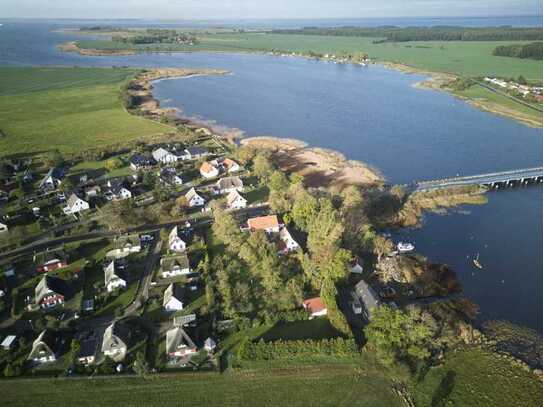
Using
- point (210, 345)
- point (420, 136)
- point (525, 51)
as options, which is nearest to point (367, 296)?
point (210, 345)

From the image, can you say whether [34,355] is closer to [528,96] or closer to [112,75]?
[528,96]

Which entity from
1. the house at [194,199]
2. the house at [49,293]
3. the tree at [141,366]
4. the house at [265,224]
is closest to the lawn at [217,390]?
the tree at [141,366]

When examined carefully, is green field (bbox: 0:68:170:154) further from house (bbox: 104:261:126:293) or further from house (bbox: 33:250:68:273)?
house (bbox: 104:261:126:293)

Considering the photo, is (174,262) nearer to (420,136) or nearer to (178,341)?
(178,341)

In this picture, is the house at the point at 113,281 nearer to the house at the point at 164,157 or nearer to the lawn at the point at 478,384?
the lawn at the point at 478,384

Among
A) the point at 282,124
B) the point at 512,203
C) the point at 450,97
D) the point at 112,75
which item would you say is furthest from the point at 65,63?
the point at 512,203

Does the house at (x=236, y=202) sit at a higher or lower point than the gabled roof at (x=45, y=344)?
higher
